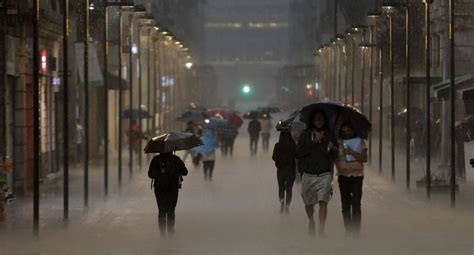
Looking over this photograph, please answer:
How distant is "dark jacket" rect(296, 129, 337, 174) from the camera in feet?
71.4

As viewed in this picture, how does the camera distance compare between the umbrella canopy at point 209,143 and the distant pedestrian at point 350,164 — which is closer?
the distant pedestrian at point 350,164

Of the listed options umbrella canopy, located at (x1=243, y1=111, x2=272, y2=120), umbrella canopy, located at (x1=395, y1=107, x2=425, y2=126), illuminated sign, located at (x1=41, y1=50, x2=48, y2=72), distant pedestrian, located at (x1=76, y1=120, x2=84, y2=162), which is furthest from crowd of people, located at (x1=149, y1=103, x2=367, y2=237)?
umbrella canopy, located at (x1=243, y1=111, x2=272, y2=120)

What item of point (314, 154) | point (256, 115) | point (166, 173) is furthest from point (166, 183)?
point (256, 115)

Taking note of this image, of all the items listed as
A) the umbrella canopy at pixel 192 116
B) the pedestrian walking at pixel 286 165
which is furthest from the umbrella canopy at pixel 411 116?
the pedestrian walking at pixel 286 165

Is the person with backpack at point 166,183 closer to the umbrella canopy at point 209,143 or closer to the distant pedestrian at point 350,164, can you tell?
the distant pedestrian at point 350,164

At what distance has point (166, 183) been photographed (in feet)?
76.8

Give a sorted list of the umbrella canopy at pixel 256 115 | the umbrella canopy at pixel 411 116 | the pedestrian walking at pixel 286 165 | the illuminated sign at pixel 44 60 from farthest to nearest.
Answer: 1. the umbrella canopy at pixel 256 115
2. the umbrella canopy at pixel 411 116
3. the illuminated sign at pixel 44 60
4. the pedestrian walking at pixel 286 165

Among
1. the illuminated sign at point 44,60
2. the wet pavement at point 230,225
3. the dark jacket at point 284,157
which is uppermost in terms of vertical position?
the illuminated sign at point 44,60

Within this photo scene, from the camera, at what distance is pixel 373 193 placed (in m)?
37.5

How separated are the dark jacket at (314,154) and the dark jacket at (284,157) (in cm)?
775

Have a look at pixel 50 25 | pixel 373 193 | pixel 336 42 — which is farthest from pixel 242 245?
pixel 336 42

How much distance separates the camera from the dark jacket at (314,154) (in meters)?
21.8

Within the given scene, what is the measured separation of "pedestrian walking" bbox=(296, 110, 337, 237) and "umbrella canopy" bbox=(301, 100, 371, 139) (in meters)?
0.41

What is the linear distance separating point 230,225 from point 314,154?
16.3 ft
